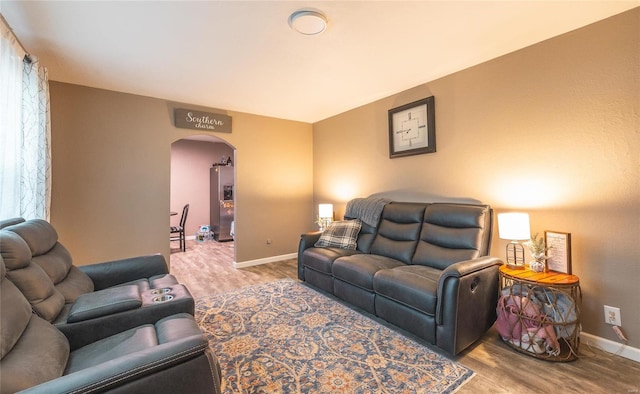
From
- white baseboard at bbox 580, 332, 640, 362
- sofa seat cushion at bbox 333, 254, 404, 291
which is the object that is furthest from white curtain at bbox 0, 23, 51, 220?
white baseboard at bbox 580, 332, 640, 362

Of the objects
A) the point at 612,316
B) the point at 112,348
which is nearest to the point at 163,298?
the point at 112,348

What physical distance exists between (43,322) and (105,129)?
2.75 meters

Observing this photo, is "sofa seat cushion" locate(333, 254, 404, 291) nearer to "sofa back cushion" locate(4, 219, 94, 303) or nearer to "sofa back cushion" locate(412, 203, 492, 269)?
"sofa back cushion" locate(412, 203, 492, 269)

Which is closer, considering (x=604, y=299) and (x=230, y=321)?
(x=604, y=299)

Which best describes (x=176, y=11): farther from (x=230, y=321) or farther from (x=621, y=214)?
(x=621, y=214)

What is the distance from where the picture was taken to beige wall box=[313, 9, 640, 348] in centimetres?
192

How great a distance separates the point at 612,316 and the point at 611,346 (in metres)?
0.22

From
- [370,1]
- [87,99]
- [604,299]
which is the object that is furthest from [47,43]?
[604,299]

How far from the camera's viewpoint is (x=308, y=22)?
200cm

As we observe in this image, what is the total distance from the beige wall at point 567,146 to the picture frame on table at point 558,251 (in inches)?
6.1

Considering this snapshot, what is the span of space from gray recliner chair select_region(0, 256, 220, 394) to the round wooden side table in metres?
2.10

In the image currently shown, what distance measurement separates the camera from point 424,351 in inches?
78.5

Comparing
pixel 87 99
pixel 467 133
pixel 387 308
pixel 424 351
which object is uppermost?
pixel 87 99

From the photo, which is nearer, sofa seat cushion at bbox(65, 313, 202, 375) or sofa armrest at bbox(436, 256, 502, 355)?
Answer: sofa seat cushion at bbox(65, 313, 202, 375)
